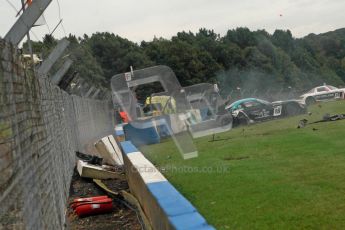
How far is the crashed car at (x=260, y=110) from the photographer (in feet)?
71.0

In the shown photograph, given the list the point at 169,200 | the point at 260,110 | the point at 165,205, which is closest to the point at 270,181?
the point at 169,200

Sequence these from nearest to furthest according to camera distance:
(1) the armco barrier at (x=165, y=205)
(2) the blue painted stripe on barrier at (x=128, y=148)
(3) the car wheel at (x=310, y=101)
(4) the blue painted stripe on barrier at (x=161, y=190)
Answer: (1) the armco barrier at (x=165, y=205) → (4) the blue painted stripe on barrier at (x=161, y=190) → (2) the blue painted stripe on barrier at (x=128, y=148) → (3) the car wheel at (x=310, y=101)

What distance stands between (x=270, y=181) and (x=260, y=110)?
45.9ft

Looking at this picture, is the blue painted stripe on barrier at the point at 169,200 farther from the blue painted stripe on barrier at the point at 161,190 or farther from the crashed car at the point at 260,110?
the crashed car at the point at 260,110

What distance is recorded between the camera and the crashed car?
71.0 ft

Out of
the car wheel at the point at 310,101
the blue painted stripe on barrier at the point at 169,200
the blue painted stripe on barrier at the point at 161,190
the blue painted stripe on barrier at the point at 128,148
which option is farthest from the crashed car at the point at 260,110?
the blue painted stripe on barrier at the point at 169,200

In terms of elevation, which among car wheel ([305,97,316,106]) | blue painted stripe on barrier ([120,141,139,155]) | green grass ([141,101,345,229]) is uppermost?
blue painted stripe on barrier ([120,141,139,155])

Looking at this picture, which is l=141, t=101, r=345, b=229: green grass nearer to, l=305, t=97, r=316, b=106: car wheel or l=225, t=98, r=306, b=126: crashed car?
l=225, t=98, r=306, b=126: crashed car

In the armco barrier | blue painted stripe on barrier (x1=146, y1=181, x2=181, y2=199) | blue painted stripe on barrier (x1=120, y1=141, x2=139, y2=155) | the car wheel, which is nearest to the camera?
the armco barrier

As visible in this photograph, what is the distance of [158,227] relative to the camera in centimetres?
559

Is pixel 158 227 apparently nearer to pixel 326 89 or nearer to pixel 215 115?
pixel 215 115

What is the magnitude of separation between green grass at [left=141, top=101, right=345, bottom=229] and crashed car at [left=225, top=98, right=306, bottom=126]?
7.31 metres

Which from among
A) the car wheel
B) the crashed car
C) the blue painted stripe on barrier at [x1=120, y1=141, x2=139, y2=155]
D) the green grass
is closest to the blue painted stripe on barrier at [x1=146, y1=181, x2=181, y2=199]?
the green grass

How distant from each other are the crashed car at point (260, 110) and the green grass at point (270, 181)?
24.0ft
